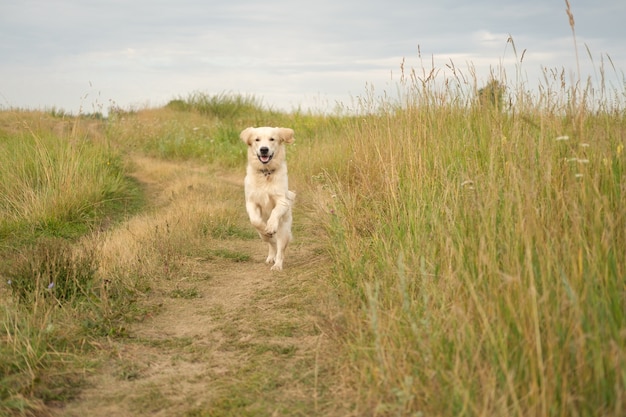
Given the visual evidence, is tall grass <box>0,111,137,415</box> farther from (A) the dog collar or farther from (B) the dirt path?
(A) the dog collar

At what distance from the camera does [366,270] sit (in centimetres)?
424

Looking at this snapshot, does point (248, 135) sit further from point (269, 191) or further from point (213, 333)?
point (213, 333)

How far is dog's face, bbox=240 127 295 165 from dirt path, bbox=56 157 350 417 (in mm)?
1022

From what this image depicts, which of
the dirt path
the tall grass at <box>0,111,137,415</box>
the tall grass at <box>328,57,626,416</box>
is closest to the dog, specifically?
the dirt path

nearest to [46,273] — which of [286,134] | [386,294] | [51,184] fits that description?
[386,294]

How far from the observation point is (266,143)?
6.35 metres

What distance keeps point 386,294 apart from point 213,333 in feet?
4.15

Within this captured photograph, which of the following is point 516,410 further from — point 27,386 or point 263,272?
point 263,272

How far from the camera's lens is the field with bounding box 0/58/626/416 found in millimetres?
2543

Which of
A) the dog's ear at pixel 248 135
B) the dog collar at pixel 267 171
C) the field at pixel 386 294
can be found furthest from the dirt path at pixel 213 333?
the dog's ear at pixel 248 135

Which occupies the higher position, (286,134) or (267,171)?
(286,134)

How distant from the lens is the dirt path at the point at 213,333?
3.16 meters

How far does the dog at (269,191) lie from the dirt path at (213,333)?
30cm

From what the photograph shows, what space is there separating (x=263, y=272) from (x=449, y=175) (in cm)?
203
